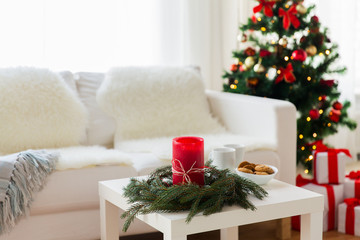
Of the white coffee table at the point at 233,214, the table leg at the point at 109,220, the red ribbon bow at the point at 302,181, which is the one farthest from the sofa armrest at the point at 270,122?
the table leg at the point at 109,220

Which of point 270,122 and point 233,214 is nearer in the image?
point 233,214

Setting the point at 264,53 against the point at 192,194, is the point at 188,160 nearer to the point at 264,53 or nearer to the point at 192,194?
the point at 192,194

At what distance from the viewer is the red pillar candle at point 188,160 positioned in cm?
176

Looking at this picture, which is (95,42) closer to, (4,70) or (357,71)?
(4,70)

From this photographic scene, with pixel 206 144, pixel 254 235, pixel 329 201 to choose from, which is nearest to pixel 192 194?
pixel 206 144

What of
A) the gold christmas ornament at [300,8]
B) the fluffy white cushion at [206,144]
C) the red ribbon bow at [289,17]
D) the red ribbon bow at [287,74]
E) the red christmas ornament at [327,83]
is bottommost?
the fluffy white cushion at [206,144]

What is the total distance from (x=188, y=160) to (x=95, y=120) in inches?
50.5

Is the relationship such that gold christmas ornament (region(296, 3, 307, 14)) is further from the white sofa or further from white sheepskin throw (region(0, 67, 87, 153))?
white sheepskin throw (region(0, 67, 87, 153))

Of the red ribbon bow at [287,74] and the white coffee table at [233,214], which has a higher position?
the red ribbon bow at [287,74]

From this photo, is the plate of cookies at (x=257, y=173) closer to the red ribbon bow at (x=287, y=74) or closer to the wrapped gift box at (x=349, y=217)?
the wrapped gift box at (x=349, y=217)

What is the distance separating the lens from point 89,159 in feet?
7.86

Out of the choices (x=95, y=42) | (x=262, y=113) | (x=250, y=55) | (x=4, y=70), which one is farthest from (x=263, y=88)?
(x=4, y=70)

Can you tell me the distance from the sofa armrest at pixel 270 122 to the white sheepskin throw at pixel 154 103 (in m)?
0.13

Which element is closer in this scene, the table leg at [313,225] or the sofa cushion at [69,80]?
the table leg at [313,225]
